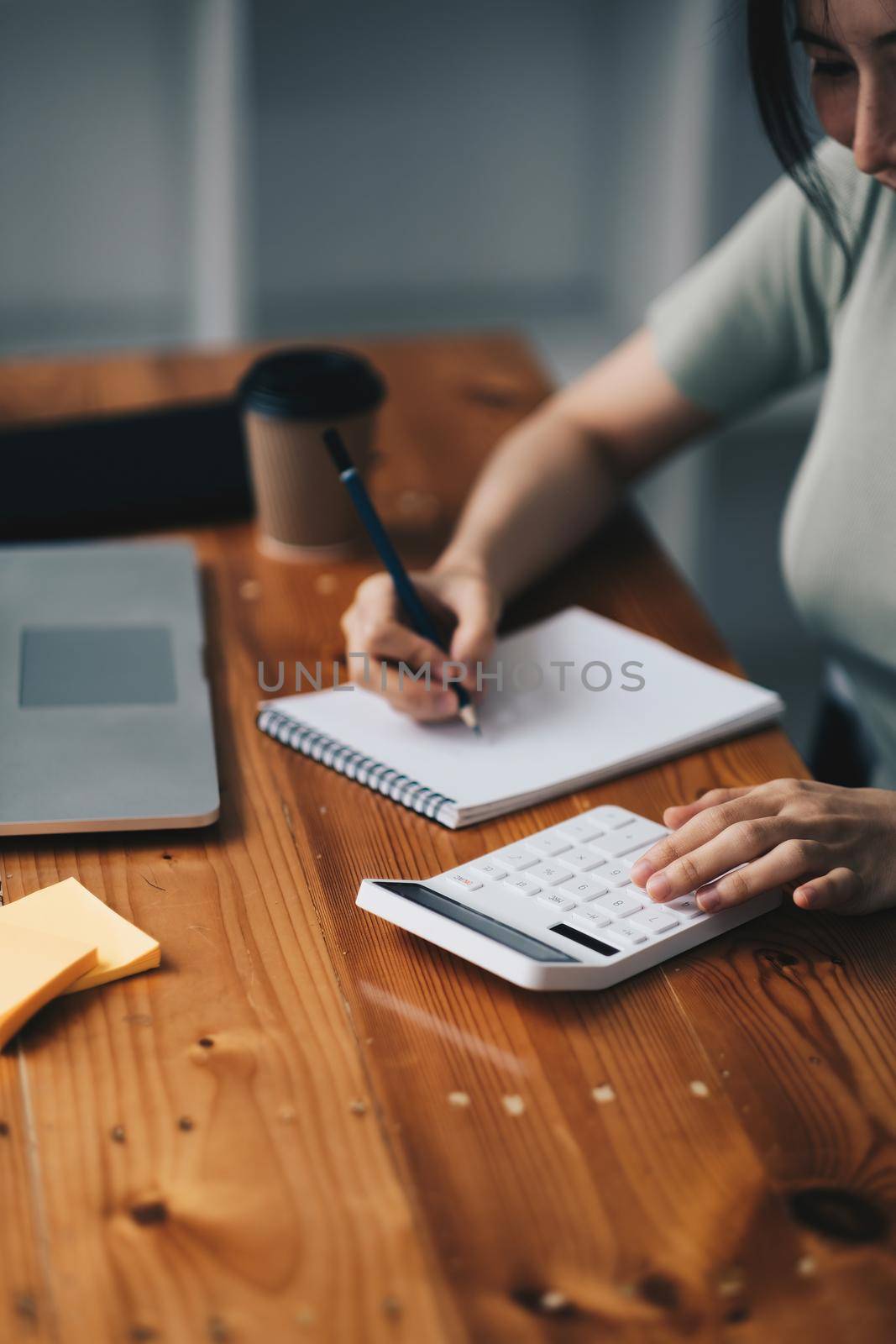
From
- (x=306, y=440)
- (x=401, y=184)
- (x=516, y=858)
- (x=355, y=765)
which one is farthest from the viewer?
(x=401, y=184)

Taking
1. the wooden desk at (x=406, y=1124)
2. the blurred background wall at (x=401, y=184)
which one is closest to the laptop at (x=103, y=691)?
the wooden desk at (x=406, y=1124)

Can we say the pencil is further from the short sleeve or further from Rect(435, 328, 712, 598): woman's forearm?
the short sleeve

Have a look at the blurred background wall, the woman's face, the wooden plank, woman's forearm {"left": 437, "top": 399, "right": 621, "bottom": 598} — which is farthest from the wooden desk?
the blurred background wall

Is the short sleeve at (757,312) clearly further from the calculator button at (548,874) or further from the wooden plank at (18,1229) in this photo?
the wooden plank at (18,1229)

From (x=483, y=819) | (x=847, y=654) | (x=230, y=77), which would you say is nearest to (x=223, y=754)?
(x=483, y=819)

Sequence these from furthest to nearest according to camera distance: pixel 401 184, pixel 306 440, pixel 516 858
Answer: pixel 401 184, pixel 306 440, pixel 516 858

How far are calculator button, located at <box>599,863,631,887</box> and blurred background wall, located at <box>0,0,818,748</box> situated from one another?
1743mm

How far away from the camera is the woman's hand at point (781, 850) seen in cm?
72

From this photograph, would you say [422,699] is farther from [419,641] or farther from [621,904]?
[621,904]

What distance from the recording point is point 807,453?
1.14 metres

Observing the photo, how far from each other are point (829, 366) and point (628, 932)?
710 mm

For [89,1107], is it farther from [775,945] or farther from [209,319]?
[209,319]

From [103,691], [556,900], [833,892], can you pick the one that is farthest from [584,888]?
[103,691]

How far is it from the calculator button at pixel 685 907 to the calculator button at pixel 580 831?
0.07m
